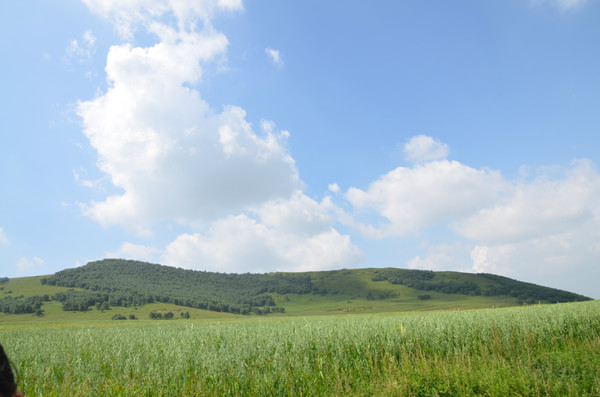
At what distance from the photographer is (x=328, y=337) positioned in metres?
14.9

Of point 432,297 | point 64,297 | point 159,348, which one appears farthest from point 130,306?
point 159,348

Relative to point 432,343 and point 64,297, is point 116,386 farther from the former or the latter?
point 64,297

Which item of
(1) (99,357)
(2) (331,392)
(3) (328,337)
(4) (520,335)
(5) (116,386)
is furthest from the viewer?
(4) (520,335)

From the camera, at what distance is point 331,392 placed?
10.6 metres

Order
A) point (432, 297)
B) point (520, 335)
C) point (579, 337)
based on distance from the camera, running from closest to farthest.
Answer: point (520, 335) → point (579, 337) → point (432, 297)

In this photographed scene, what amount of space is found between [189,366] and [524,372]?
415 inches

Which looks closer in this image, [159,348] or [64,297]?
[159,348]

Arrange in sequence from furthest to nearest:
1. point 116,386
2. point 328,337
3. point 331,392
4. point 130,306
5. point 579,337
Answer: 1. point 130,306
2. point 579,337
3. point 328,337
4. point 331,392
5. point 116,386

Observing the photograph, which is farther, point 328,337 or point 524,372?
point 328,337

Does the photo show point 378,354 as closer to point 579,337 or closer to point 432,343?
point 432,343

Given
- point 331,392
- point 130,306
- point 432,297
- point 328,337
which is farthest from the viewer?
point 432,297

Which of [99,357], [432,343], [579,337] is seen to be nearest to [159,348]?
[99,357]

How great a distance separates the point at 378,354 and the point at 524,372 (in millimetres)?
4907

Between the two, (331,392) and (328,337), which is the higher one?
(328,337)
